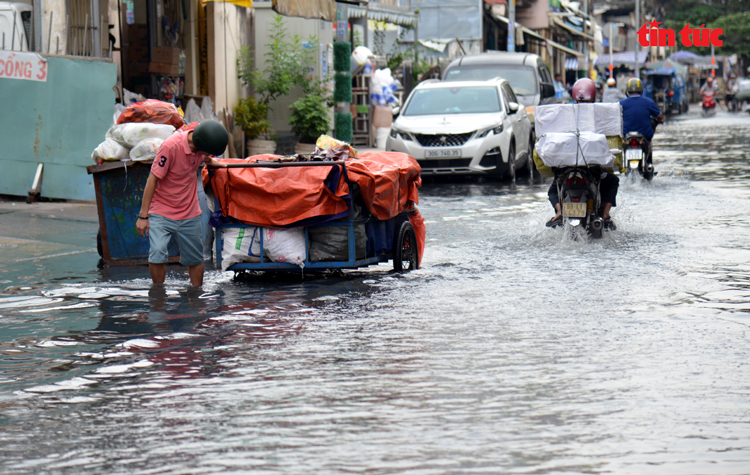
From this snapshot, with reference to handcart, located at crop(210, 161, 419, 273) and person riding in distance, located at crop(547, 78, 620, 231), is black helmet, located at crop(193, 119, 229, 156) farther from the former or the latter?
person riding in distance, located at crop(547, 78, 620, 231)

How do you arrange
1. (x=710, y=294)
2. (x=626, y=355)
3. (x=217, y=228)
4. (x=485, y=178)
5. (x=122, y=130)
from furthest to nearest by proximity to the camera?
(x=485, y=178) → (x=122, y=130) → (x=217, y=228) → (x=710, y=294) → (x=626, y=355)

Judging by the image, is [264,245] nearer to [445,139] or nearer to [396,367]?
A: [396,367]

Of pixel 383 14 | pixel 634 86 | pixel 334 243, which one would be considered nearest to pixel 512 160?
pixel 634 86

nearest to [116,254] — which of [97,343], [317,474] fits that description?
[97,343]

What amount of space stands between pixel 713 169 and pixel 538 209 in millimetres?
7270

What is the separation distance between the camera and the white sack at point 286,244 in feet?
29.2

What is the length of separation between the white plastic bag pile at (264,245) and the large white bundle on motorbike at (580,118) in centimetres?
384

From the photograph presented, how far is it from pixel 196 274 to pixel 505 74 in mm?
16267

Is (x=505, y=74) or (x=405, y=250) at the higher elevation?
(x=505, y=74)

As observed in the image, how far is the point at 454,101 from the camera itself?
793 inches

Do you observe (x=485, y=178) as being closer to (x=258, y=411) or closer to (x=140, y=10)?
(x=140, y=10)

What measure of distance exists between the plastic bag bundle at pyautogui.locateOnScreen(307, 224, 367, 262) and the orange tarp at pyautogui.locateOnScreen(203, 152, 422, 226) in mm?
178

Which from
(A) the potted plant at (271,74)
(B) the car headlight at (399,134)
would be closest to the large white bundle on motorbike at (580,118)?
(B) the car headlight at (399,134)

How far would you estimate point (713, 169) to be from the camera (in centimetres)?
2062
